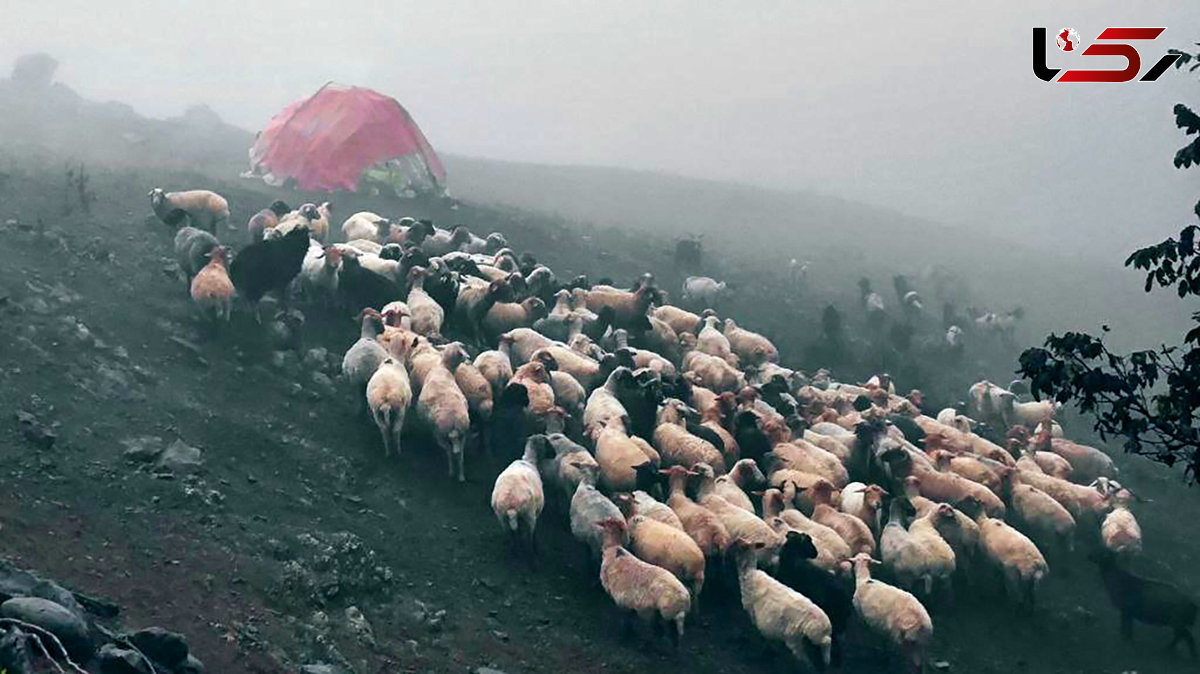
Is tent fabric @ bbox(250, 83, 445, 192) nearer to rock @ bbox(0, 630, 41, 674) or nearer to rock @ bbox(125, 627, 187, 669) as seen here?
rock @ bbox(125, 627, 187, 669)

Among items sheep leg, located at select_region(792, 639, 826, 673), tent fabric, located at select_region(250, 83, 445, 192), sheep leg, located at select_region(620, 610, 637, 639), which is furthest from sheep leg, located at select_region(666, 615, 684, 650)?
tent fabric, located at select_region(250, 83, 445, 192)

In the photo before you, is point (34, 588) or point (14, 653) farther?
point (34, 588)

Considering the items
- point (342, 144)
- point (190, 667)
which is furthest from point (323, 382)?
point (342, 144)

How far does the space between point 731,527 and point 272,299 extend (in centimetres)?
800

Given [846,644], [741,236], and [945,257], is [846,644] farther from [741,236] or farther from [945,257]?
[945,257]

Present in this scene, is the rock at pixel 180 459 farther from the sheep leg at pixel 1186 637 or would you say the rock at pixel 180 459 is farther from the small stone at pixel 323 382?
the sheep leg at pixel 1186 637

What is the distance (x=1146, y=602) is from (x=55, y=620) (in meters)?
11.2

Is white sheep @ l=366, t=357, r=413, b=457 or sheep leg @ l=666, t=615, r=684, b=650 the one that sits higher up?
white sheep @ l=366, t=357, r=413, b=457

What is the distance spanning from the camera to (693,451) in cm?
1270

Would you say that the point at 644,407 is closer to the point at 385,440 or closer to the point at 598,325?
the point at 385,440

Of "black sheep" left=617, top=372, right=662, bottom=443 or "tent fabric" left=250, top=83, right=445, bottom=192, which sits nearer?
"black sheep" left=617, top=372, right=662, bottom=443

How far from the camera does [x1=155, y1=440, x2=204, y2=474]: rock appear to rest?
1067 centimetres

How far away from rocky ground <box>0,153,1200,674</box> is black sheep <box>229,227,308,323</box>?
524 millimetres

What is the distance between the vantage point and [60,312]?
43.2 ft
